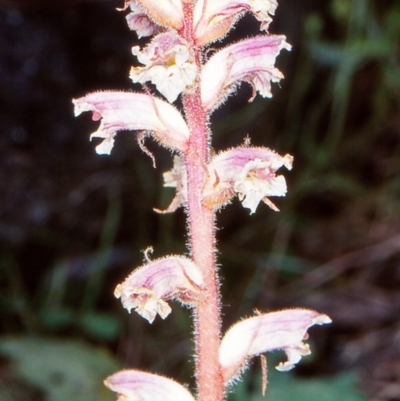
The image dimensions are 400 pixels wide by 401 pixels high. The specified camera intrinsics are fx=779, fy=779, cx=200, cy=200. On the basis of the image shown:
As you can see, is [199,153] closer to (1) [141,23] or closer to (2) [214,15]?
(2) [214,15]

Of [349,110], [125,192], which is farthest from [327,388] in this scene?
[349,110]

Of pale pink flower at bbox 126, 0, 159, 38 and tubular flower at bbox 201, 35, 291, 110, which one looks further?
pale pink flower at bbox 126, 0, 159, 38

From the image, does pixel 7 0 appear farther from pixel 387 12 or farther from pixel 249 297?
pixel 387 12

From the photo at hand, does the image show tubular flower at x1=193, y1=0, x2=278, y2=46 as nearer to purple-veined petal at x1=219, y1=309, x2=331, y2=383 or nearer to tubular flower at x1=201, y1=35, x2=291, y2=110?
tubular flower at x1=201, y1=35, x2=291, y2=110

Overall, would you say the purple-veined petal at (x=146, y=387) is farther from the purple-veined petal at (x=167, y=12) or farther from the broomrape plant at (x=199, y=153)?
the purple-veined petal at (x=167, y=12)

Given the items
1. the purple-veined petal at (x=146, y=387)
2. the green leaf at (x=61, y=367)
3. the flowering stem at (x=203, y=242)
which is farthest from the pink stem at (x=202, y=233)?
the green leaf at (x=61, y=367)

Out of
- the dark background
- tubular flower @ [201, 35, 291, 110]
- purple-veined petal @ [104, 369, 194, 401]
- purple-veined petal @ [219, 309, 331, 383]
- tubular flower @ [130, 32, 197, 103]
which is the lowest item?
purple-veined petal @ [104, 369, 194, 401]

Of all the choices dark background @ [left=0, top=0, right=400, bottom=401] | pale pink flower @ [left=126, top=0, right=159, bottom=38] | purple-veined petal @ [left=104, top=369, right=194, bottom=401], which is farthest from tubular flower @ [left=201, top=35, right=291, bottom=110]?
dark background @ [left=0, top=0, right=400, bottom=401]
